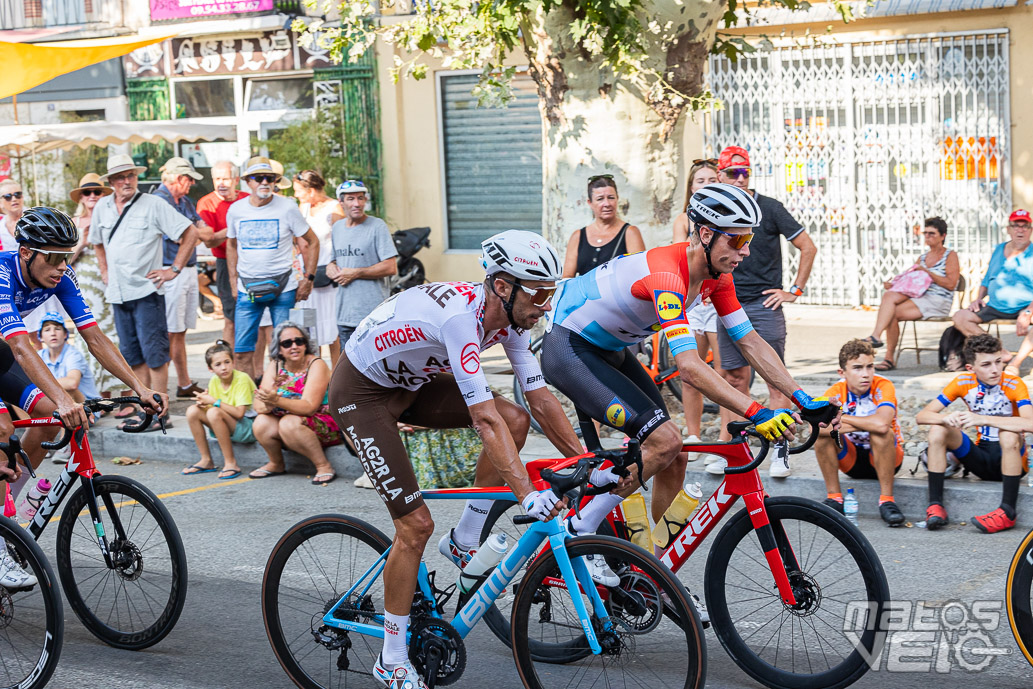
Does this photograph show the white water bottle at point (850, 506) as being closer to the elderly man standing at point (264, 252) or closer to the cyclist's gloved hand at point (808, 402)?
the cyclist's gloved hand at point (808, 402)

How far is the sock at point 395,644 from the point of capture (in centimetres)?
443

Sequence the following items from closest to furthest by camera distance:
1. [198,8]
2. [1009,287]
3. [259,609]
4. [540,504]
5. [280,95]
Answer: [540,504] → [259,609] → [1009,287] → [280,95] → [198,8]

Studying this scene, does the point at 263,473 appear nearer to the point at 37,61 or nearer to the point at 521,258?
the point at 521,258

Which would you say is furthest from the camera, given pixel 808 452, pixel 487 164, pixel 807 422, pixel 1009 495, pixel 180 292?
pixel 487 164

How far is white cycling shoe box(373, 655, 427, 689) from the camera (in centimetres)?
439

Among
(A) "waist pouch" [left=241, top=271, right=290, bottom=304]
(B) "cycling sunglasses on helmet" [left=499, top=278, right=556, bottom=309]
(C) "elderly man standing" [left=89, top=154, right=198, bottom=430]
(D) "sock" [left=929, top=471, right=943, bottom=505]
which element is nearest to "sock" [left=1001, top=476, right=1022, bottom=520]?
(D) "sock" [left=929, top=471, right=943, bottom=505]

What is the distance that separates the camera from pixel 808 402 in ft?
15.0

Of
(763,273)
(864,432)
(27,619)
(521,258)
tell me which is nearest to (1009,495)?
(864,432)

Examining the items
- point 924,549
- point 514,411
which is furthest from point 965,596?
point 514,411

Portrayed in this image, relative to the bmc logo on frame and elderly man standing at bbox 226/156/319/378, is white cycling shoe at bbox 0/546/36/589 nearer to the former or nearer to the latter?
the bmc logo on frame

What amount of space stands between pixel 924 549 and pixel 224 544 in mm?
3968

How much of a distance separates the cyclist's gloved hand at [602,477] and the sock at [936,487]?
122 inches

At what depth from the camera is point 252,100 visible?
744 inches

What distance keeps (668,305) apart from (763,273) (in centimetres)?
329
